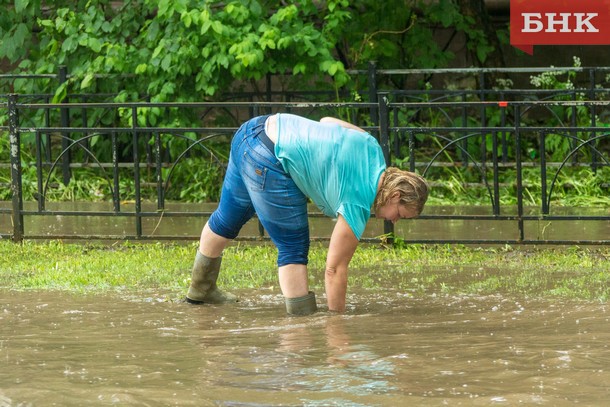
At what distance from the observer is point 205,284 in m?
6.92

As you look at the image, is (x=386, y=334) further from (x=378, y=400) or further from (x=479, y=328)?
(x=378, y=400)

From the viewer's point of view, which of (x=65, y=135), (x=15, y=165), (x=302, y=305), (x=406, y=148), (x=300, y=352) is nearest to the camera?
(x=300, y=352)

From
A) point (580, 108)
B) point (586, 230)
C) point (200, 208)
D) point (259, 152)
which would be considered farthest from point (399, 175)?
point (580, 108)

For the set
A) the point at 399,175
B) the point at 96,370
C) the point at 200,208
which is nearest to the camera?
the point at 96,370

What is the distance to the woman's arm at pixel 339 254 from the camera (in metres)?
5.77

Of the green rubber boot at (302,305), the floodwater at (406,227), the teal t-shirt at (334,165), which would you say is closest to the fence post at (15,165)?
the floodwater at (406,227)

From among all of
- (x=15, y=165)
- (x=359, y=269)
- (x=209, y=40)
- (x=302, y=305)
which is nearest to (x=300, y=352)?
(x=302, y=305)

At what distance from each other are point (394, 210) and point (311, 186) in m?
0.48

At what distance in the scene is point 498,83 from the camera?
45.0 ft

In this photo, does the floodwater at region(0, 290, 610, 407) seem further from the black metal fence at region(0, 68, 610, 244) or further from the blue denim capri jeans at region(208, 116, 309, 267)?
the black metal fence at region(0, 68, 610, 244)

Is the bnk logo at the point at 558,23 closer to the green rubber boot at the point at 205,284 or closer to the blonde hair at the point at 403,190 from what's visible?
the green rubber boot at the point at 205,284

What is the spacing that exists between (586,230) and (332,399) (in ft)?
18.0

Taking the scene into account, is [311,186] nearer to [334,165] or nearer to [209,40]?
[334,165]

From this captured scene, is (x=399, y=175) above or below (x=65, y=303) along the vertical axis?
above
